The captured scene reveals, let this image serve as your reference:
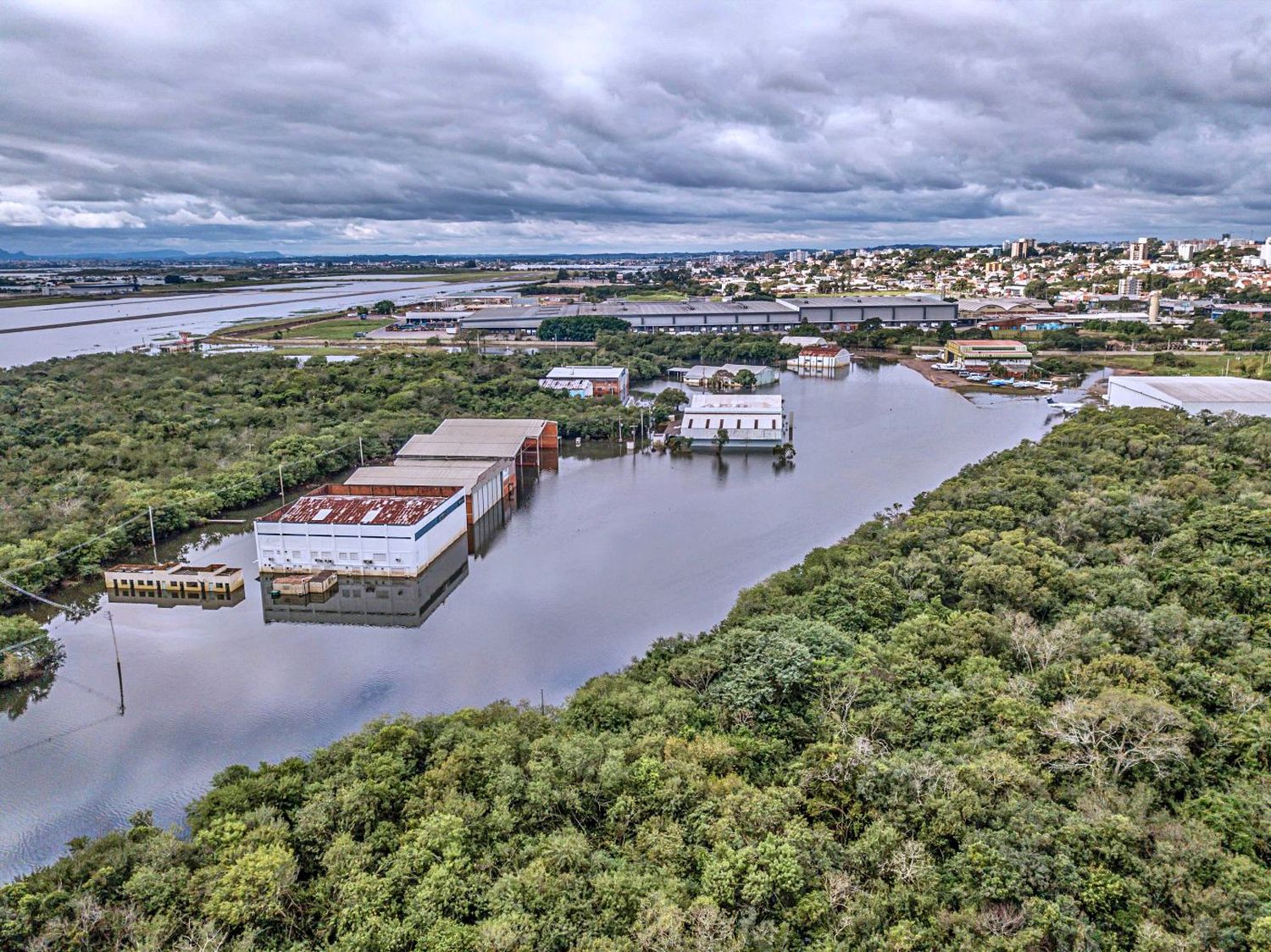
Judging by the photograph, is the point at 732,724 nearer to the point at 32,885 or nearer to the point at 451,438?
the point at 32,885

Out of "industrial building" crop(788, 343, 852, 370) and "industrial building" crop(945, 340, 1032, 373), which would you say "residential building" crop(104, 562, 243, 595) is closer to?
"industrial building" crop(788, 343, 852, 370)

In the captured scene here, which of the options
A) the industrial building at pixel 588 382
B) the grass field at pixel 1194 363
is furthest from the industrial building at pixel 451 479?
the grass field at pixel 1194 363

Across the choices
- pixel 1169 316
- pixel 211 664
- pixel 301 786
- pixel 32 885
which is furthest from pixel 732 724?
pixel 1169 316

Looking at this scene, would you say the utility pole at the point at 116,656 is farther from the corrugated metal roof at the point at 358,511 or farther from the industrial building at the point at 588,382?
the industrial building at the point at 588,382

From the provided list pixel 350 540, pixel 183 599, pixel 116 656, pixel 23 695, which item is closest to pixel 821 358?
pixel 350 540

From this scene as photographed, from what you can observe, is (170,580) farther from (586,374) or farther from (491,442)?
(586,374)

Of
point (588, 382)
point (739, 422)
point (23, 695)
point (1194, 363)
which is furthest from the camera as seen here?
point (1194, 363)
